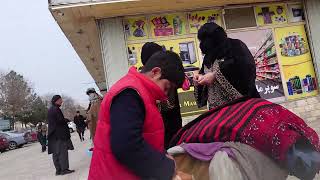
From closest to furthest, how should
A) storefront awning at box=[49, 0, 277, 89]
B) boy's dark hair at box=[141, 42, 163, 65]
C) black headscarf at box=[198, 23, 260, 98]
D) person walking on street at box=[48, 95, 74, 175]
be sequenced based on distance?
black headscarf at box=[198, 23, 260, 98] → boy's dark hair at box=[141, 42, 163, 65] → storefront awning at box=[49, 0, 277, 89] → person walking on street at box=[48, 95, 74, 175]

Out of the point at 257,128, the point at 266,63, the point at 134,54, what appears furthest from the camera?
the point at 266,63

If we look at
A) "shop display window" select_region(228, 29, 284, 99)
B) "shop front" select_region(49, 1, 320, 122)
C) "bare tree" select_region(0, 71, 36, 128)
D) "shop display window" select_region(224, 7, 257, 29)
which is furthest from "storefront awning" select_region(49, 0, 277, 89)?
"bare tree" select_region(0, 71, 36, 128)

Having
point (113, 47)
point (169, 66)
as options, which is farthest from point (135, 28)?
point (169, 66)

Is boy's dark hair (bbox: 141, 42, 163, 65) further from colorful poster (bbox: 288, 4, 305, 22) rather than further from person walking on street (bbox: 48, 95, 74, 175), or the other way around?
colorful poster (bbox: 288, 4, 305, 22)

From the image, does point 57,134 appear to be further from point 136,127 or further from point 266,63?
point 136,127

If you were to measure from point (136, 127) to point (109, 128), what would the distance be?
0.49 ft

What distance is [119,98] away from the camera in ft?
6.44

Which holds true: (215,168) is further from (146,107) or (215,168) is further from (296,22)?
(296,22)

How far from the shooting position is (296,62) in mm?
11539

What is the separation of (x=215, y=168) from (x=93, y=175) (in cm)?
61

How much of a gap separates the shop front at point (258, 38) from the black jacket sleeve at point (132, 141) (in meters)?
8.81

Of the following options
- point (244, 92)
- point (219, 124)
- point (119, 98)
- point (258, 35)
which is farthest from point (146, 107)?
point (258, 35)

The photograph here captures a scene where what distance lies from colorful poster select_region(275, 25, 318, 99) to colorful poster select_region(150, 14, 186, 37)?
8.04 feet

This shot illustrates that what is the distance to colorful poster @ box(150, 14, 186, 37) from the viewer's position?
11.0 m
